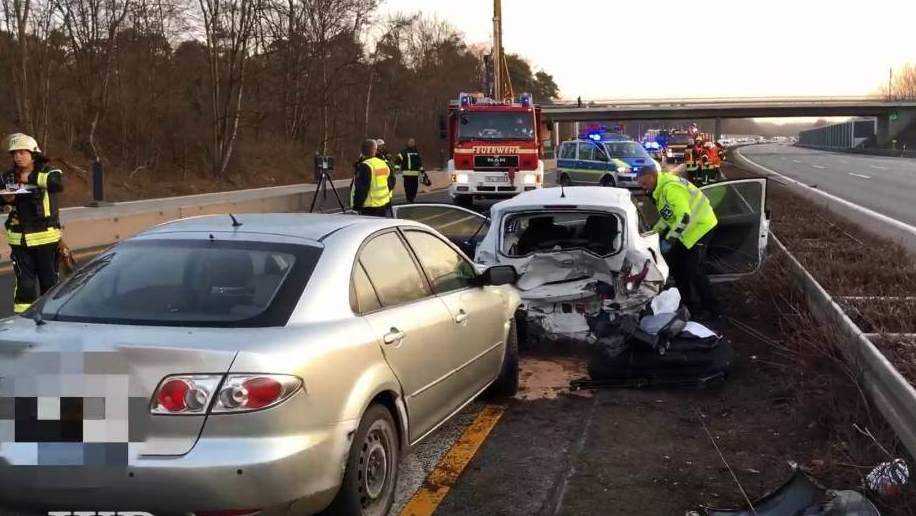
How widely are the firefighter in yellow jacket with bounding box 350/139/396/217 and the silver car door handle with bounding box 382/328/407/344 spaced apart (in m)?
7.75

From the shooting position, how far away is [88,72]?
31.2 meters

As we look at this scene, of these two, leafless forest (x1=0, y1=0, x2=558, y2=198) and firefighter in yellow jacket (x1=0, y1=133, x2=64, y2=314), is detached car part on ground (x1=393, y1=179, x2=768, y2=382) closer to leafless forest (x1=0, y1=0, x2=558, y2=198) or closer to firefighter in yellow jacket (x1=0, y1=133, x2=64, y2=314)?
firefighter in yellow jacket (x1=0, y1=133, x2=64, y2=314)

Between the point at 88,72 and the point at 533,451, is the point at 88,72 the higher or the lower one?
the higher one

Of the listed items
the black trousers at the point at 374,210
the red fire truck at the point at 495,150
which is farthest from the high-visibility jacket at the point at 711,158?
the black trousers at the point at 374,210

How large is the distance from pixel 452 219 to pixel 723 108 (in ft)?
261

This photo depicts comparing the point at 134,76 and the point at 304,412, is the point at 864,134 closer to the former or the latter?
the point at 134,76

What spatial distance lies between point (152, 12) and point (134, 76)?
9.59 feet

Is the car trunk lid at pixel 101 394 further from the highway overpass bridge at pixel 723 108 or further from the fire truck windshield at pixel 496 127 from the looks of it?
the highway overpass bridge at pixel 723 108

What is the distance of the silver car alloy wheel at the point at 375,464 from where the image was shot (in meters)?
3.42

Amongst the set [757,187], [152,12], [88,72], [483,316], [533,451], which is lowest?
[533,451]

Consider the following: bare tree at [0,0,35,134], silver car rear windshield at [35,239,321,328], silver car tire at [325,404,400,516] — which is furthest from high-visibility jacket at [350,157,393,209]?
bare tree at [0,0,35,134]

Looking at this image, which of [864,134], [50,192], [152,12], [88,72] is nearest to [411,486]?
[50,192]

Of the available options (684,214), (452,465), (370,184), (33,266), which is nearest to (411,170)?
(370,184)

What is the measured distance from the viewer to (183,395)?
2867 mm
